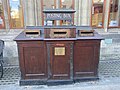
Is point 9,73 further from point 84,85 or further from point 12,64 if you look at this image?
point 84,85

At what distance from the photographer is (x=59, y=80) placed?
12.0ft

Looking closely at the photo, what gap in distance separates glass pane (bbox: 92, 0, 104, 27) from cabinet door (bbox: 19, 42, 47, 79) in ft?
7.11

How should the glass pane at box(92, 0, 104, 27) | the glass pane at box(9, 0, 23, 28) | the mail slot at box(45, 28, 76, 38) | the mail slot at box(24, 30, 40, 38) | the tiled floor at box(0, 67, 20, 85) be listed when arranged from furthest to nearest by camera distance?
1. the glass pane at box(92, 0, 104, 27)
2. the glass pane at box(9, 0, 23, 28)
3. the tiled floor at box(0, 67, 20, 85)
4. the mail slot at box(24, 30, 40, 38)
5. the mail slot at box(45, 28, 76, 38)

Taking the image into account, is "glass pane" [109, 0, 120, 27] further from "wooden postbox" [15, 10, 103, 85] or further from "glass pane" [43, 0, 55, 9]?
"glass pane" [43, 0, 55, 9]

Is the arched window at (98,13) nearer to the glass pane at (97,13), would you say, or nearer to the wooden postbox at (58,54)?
the glass pane at (97,13)

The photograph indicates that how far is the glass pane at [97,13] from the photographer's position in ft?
15.4

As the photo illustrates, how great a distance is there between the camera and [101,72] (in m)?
4.29

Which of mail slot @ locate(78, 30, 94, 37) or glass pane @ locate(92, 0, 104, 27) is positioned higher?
glass pane @ locate(92, 0, 104, 27)

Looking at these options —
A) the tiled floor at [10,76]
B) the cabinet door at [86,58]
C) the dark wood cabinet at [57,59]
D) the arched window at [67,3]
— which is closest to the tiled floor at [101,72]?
the tiled floor at [10,76]

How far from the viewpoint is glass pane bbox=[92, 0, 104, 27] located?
184 inches

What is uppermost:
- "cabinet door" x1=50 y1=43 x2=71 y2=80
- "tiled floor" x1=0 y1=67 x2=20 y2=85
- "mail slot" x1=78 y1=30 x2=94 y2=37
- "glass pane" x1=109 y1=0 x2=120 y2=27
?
"glass pane" x1=109 y1=0 x2=120 y2=27

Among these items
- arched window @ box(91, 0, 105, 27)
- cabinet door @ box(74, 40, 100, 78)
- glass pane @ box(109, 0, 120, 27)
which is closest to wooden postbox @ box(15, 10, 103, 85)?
cabinet door @ box(74, 40, 100, 78)

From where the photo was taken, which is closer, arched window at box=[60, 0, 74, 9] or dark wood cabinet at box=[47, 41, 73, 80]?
dark wood cabinet at box=[47, 41, 73, 80]

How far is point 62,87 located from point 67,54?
0.79 m
